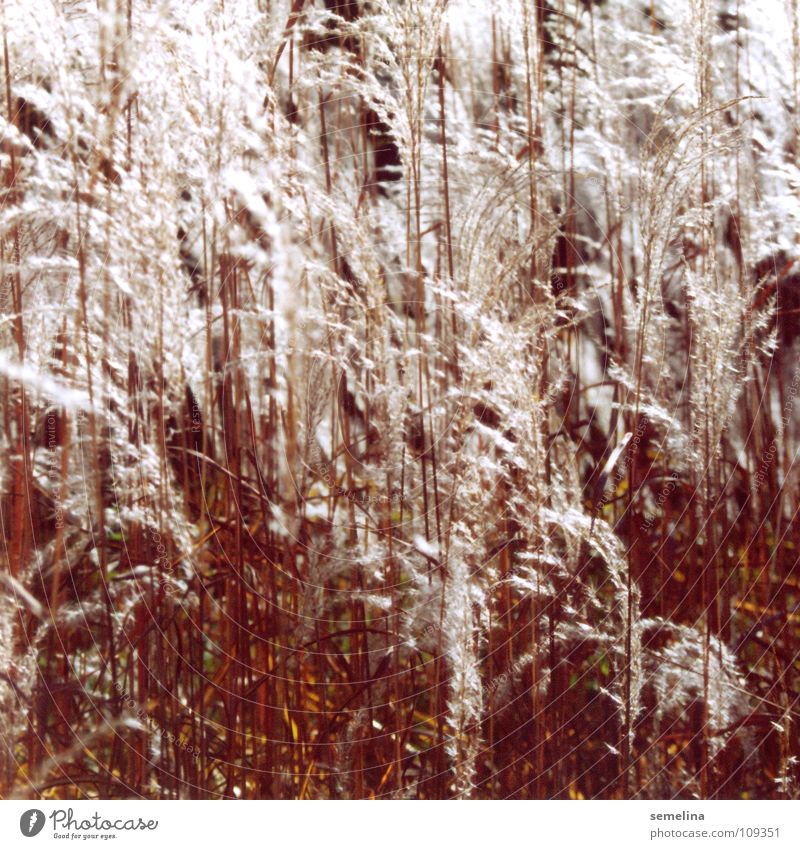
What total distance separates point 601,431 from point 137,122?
2.02 ft

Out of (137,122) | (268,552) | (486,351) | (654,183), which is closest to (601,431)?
(486,351)

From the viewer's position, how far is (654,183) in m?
0.83

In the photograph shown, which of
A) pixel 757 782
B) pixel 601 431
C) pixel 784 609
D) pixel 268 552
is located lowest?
pixel 757 782

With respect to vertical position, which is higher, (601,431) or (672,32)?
(672,32)

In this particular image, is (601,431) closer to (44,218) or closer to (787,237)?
(787,237)

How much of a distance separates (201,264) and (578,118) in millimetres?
458

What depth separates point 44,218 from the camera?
82cm
